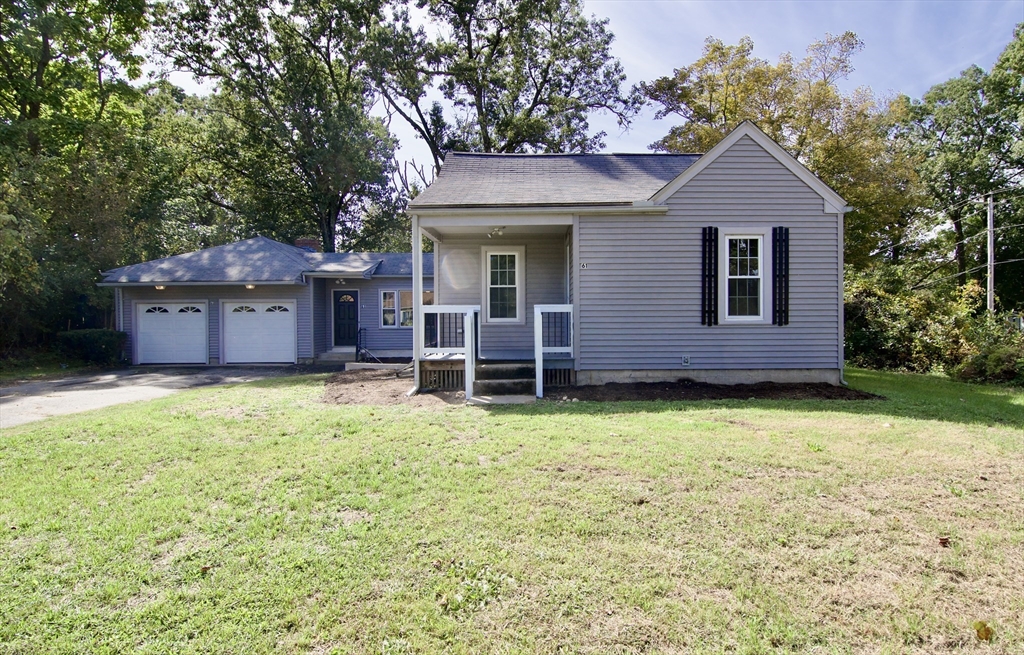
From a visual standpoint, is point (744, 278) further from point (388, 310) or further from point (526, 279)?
point (388, 310)

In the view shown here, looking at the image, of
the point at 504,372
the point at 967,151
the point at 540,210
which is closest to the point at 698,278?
the point at 540,210

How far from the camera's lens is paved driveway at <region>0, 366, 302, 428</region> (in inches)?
338

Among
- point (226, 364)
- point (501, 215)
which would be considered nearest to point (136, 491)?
point (501, 215)

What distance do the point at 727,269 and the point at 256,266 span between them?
14.3 m

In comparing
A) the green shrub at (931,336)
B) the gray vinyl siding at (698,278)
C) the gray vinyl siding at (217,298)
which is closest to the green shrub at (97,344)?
the gray vinyl siding at (217,298)

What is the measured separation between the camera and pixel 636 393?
8.64m

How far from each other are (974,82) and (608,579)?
37017mm

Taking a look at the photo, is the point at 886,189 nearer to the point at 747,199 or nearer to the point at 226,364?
the point at 747,199

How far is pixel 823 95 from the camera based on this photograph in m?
19.1

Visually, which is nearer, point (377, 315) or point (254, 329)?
point (254, 329)

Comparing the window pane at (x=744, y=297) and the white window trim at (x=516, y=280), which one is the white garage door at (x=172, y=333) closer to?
the white window trim at (x=516, y=280)

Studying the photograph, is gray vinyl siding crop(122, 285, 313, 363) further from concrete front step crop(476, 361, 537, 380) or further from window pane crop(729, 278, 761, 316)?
window pane crop(729, 278, 761, 316)

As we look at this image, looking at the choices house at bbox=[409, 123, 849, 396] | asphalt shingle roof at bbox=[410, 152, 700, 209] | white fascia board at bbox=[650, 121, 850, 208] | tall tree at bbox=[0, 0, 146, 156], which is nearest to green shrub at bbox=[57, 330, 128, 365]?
tall tree at bbox=[0, 0, 146, 156]

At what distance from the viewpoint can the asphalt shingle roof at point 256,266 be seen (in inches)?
633
